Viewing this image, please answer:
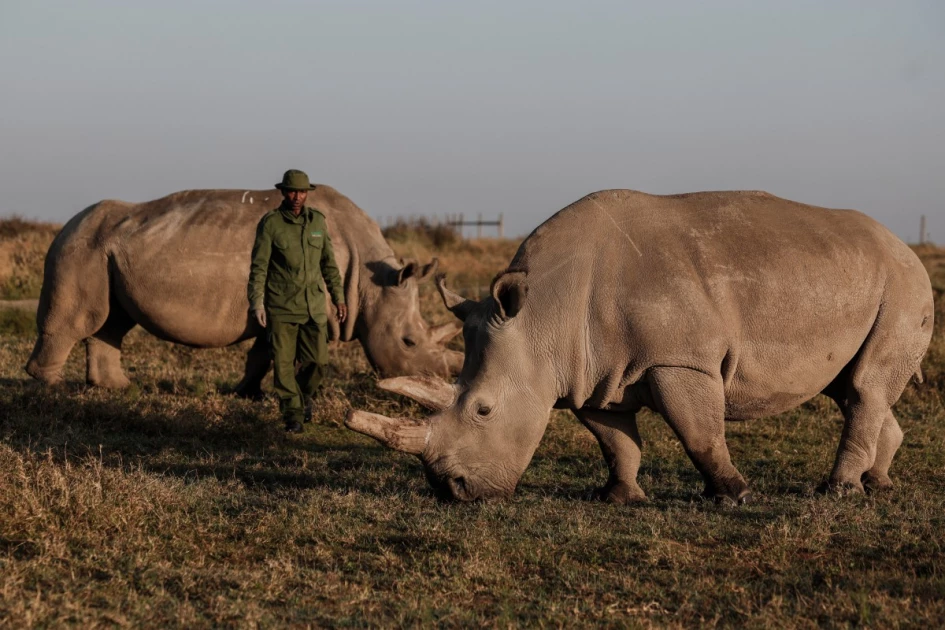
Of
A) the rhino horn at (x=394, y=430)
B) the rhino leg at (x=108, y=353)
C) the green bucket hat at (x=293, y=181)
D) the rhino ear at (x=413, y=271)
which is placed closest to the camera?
the rhino horn at (x=394, y=430)

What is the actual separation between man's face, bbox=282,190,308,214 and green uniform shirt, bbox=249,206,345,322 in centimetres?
6

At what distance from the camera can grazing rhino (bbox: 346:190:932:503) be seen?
6238 mm

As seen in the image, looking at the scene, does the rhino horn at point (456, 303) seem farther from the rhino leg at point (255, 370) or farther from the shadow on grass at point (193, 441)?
the rhino leg at point (255, 370)

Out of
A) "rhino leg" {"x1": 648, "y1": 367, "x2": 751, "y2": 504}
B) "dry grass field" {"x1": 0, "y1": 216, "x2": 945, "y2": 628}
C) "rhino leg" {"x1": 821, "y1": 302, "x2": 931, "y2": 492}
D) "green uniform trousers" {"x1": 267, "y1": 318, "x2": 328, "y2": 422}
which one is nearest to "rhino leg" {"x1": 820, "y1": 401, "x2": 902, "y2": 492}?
"rhino leg" {"x1": 821, "y1": 302, "x2": 931, "y2": 492}

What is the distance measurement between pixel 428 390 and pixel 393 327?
4360 millimetres

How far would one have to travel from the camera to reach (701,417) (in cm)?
624

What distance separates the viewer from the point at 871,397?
6.91 m

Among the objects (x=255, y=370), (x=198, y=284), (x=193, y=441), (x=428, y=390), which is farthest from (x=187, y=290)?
(x=428, y=390)

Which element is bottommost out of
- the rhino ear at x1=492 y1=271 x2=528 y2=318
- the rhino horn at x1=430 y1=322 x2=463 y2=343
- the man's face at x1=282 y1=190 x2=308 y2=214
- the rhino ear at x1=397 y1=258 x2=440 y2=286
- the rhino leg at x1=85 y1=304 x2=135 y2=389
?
the rhino leg at x1=85 y1=304 x2=135 y2=389

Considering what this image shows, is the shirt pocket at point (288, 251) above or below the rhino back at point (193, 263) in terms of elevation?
above

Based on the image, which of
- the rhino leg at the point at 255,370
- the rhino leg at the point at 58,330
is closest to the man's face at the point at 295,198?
the rhino leg at the point at 255,370

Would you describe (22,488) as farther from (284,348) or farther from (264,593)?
(284,348)

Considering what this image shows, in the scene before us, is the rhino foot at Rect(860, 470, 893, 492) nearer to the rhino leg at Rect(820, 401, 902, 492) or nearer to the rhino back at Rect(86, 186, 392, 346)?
the rhino leg at Rect(820, 401, 902, 492)

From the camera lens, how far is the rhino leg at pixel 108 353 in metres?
10.8
